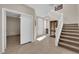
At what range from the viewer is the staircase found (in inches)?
77.8

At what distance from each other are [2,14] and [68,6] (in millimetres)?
1444

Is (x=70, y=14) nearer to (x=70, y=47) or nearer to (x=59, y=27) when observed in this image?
(x=59, y=27)

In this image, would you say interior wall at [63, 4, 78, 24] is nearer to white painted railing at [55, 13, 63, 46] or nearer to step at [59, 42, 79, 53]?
white painted railing at [55, 13, 63, 46]

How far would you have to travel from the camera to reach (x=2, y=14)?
208 cm

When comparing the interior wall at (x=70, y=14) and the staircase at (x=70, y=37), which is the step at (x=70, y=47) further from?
the interior wall at (x=70, y=14)

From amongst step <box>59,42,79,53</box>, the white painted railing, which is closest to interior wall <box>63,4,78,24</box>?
the white painted railing

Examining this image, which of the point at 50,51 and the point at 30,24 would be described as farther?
the point at 30,24

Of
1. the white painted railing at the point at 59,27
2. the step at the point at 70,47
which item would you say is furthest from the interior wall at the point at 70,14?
the step at the point at 70,47

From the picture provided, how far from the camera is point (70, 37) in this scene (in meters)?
2.04

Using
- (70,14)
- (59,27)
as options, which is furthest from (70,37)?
(70,14)
